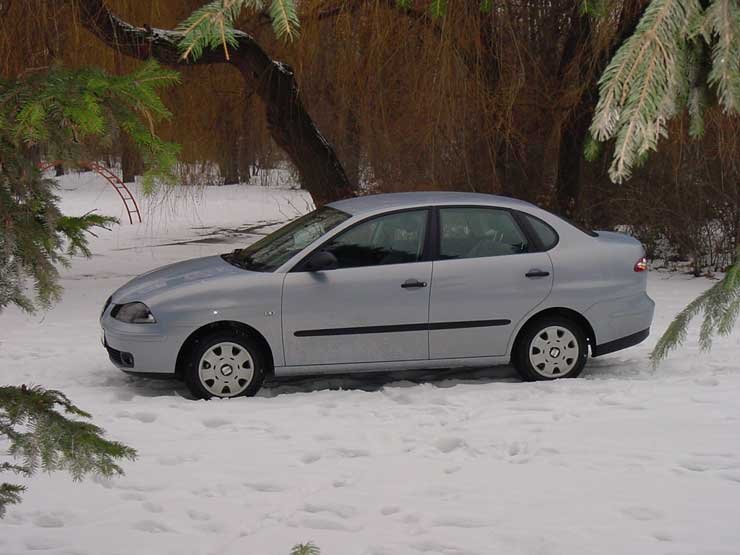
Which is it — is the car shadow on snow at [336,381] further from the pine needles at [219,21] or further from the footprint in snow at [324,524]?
the pine needles at [219,21]

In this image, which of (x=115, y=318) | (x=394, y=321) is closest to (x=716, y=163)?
(x=394, y=321)

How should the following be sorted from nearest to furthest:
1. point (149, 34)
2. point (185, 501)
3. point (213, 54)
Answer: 1. point (185, 501)
2. point (149, 34)
3. point (213, 54)

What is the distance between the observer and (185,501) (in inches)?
215

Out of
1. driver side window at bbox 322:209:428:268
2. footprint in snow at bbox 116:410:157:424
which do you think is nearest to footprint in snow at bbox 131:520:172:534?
footprint in snow at bbox 116:410:157:424

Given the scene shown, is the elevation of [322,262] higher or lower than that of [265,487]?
higher

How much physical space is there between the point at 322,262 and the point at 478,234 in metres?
1.29

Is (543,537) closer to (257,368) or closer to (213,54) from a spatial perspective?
(257,368)

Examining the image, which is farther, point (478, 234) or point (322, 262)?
point (478, 234)

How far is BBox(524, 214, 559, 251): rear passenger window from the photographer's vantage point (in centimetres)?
811

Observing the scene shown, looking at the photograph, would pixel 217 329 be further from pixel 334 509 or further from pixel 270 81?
pixel 270 81

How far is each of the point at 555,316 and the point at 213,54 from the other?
7.19 metres

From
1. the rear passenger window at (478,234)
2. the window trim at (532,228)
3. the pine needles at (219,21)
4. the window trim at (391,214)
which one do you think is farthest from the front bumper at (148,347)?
the pine needles at (219,21)

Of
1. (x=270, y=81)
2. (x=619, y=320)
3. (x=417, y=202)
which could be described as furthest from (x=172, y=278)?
(x=270, y=81)

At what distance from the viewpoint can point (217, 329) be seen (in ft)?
25.0
